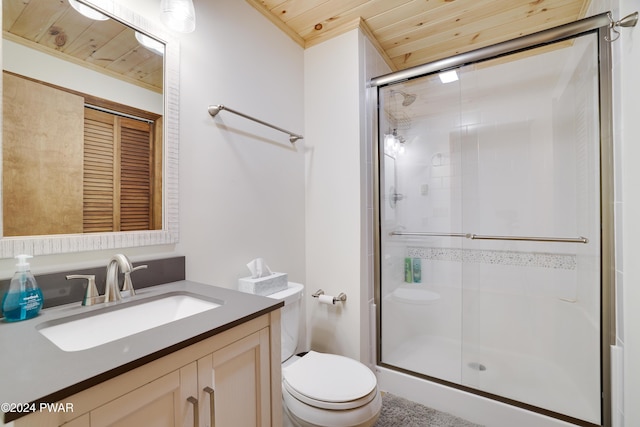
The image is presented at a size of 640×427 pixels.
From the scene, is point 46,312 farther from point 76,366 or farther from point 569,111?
point 569,111

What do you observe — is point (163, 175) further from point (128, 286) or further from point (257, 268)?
point (257, 268)

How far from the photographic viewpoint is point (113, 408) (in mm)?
557

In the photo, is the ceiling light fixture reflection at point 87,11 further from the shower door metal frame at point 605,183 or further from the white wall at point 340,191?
the shower door metal frame at point 605,183

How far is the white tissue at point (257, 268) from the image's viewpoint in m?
1.45

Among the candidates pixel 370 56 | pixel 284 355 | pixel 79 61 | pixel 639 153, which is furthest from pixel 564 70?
pixel 79 61

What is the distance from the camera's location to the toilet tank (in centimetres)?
141

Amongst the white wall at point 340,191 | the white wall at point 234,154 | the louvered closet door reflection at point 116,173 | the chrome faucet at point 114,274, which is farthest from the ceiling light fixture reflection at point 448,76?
the chrome faucet at point 114,274

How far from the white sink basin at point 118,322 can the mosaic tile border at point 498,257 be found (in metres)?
1.67

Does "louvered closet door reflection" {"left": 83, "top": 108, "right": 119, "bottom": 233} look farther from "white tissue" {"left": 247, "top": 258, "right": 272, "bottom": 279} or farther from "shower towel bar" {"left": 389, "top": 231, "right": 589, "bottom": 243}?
"shower towel bar" {"left": 389, "top": 231, "right": 589, "bottom": 243}

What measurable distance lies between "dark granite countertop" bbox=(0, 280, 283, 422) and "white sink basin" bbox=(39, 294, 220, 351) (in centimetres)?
3

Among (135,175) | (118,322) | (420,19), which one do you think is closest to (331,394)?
(118,322)

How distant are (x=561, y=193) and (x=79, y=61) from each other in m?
2.53

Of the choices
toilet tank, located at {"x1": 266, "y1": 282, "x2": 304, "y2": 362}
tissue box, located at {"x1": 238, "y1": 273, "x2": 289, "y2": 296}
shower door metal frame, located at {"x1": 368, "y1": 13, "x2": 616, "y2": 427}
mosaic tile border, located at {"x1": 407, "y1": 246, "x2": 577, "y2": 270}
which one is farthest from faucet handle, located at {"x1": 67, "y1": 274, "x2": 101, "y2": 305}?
shower door metal frame, located at {"x1": 368, "y1": 13, "x2": 616, "y2": 427}

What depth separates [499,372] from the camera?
→ 1755mm
